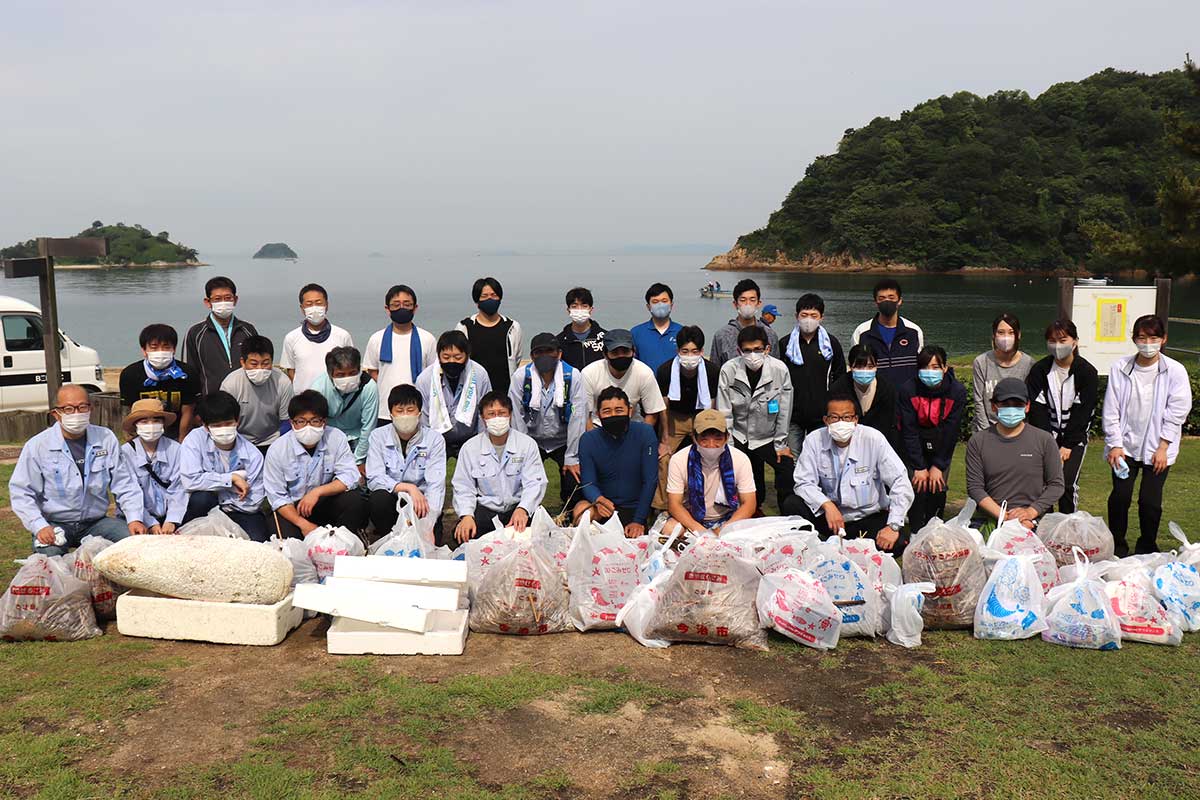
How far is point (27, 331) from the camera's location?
562 inches

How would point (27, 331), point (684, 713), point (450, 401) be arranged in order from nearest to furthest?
point (684, 713), point (450, 401), point (27, 331)

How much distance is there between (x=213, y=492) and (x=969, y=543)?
4541 millimetres

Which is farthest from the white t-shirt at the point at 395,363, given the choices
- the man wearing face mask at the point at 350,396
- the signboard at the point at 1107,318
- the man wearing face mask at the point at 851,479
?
the signboard at the point at 1107,318

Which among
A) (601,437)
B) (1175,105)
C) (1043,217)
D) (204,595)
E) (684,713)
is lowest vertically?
(684,713)

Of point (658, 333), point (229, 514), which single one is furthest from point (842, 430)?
point (229, 514)

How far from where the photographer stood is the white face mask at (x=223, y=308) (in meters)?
6.98

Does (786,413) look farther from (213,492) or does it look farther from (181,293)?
(181,293)

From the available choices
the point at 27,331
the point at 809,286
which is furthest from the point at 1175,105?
the point at 27,331

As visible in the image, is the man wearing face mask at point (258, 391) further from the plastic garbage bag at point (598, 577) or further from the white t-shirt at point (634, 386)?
the plastic garbage bag at point (598, 577)

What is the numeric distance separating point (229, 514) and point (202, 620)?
48.0 inches

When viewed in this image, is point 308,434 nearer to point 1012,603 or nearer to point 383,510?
point 383,510

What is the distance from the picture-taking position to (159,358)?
6543 millimetres

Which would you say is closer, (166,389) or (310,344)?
(166,389)

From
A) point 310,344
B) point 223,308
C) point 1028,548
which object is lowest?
point 1028,548
